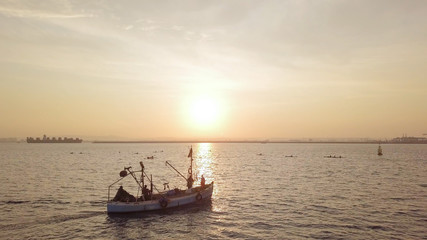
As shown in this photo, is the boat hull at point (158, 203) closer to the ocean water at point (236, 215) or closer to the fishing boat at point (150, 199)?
the fishing boat at point (150, 199)

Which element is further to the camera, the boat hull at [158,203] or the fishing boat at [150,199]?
the fishing boat at [150,199]

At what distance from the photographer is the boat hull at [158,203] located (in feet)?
121

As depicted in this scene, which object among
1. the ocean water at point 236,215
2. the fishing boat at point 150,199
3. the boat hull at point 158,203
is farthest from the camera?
the fishing boat at point 150,199

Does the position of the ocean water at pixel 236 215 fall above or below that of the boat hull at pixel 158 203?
below

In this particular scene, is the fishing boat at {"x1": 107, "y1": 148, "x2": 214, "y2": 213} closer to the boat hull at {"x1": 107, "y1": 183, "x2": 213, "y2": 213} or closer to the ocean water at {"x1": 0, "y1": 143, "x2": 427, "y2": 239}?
the boat hull at {"x1": 107, "y1": 183, "x2": 213, "y2": 213}

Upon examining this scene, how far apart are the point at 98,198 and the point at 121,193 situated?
11855 mm

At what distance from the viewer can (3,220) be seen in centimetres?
3384

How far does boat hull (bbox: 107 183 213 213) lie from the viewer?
36.9 metres

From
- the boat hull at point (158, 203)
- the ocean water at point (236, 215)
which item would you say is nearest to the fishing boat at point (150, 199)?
the boat hull at point (158, 203)

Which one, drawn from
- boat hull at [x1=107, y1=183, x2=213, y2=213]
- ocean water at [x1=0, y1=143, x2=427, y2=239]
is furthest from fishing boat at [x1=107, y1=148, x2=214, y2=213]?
ocean water at [x1=0, y1=143, x2=427, y2=239]

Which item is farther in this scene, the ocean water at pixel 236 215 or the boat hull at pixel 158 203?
the boat hull at pixel 158 203

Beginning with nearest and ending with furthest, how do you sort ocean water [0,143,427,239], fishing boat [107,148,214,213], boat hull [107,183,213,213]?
ocean water [0,143,427,239], boat hull [107,183,213,213], fishing boat [107,148,214,213]

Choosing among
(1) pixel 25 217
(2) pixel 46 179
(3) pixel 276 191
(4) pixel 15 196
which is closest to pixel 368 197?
(3) pixel 276 191

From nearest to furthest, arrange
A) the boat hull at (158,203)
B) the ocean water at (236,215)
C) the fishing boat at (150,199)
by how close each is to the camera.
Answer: the ocean water at (236,215), the boat hull at (158,203), the fishing boat at (150,199)
